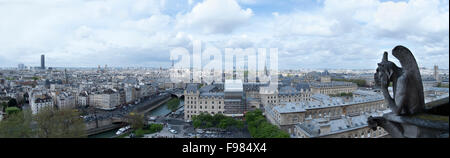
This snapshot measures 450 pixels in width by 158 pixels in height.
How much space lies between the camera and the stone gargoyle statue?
1.57 meters

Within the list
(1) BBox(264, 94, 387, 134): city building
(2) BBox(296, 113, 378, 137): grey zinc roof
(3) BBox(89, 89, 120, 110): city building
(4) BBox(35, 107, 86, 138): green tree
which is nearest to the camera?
(4) BBox(35, 107, 86, 138): green tree

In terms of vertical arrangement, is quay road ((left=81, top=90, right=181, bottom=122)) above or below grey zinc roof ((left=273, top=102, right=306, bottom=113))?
below

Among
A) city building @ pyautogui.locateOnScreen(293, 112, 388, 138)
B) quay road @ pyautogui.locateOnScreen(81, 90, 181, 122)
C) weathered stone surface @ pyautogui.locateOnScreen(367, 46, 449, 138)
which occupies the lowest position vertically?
quay road @ pyautogui.locateOnScreen(81, 90, 181, 122)

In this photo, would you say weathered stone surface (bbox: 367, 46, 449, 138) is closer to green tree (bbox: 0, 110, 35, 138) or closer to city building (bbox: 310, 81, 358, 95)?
green tree (bbox: 0, 110, 35, 138)

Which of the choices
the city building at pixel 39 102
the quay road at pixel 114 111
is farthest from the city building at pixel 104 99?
the city building at pixel 39 102

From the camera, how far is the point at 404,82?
1579mm

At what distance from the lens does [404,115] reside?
1561 millimetres

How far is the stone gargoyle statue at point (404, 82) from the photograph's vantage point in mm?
1566

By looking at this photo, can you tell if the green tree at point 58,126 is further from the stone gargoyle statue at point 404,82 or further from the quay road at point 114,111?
the quay road at point 114,111

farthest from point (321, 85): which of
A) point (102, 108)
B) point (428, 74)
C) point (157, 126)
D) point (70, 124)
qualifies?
point (70, 124)

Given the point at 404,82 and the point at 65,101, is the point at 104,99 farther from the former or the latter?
the point at 404,82

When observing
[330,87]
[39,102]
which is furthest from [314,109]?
[39,102]

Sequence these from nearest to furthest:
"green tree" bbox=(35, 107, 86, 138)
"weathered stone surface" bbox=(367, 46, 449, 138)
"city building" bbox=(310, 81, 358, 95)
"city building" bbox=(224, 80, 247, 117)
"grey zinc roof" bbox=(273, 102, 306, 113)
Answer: "weathered stone surface" bbox=(367, 46, 449, 138) → "green tree" bbox=(35, 107, 86, 138) → "grey zinc roof" bbox=(273, 102, 306, 113) → "city building" bbox=(224, 80, 247, 117) → "city building" bbox=(310, 81, 358, 95)

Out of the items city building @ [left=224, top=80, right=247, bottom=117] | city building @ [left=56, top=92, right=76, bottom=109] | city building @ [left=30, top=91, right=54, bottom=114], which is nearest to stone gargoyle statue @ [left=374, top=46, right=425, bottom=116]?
city building @ [left=224, top=80, right=247, bottom=117]
